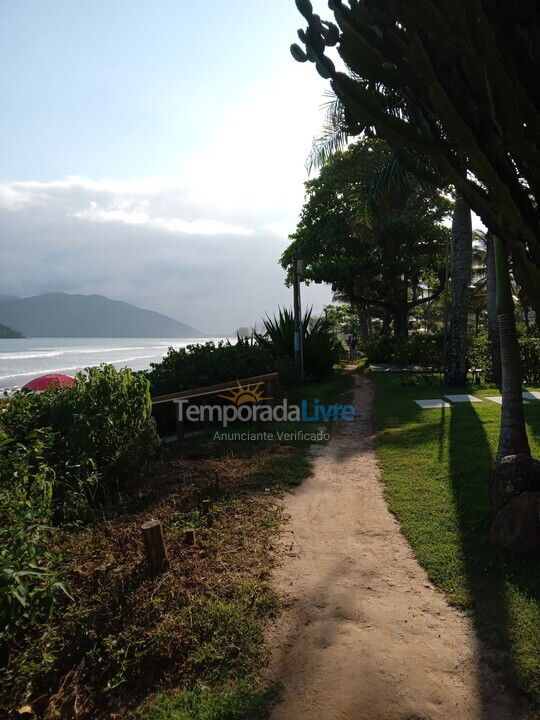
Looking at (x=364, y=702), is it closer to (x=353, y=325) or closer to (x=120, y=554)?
(x=120, y=554)

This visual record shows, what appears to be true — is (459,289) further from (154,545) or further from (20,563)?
(20,563)

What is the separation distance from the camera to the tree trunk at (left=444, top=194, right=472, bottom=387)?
Result: 1075cm

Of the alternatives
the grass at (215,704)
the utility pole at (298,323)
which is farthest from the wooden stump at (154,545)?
the utility pole at (298,323)

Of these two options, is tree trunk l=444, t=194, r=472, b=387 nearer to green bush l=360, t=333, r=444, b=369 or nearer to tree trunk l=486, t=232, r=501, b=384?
tree trunk l=486, t=232, r=501, b=384

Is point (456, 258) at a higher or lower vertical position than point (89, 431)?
higher

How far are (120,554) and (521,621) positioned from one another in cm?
279

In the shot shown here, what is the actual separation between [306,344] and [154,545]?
349 inches

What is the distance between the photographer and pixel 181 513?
13.1 ft

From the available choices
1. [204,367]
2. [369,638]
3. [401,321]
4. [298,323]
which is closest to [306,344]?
[298,323]

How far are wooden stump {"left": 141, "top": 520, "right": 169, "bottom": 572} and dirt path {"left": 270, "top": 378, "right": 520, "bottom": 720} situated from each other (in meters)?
0.85

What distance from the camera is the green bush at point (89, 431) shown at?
3896 mm

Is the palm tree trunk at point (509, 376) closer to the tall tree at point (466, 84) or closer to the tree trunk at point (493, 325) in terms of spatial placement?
the tall tree at point (466, 84)

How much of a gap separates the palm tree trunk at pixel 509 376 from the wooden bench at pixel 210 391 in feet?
14.3

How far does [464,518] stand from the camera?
12.2 feet
